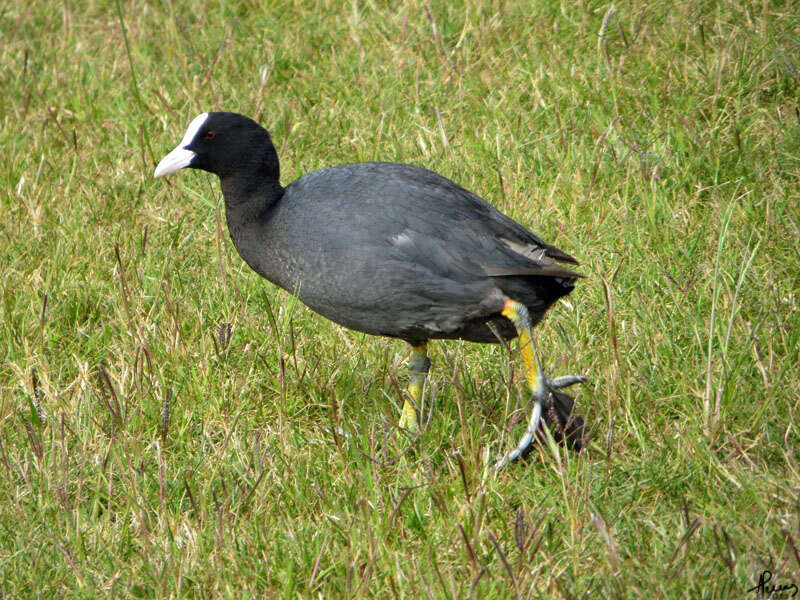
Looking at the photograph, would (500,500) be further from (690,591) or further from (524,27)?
(524,27)

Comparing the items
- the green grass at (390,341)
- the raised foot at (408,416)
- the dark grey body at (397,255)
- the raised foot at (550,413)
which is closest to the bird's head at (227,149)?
the dark grey body at (397,255)

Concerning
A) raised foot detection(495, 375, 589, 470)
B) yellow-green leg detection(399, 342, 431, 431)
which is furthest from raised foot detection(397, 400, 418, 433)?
raised foot detection(495, 375, 589, 470)

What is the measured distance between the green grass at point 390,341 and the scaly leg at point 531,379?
82 millimetres

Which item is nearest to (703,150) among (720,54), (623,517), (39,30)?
(720,54)

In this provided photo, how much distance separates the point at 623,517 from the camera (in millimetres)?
3324

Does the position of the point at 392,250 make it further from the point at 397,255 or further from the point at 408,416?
the point at 408,416

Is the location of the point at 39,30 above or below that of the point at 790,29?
above

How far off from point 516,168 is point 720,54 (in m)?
1.29

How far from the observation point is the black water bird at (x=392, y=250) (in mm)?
3605

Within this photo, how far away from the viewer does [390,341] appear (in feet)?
14.9
